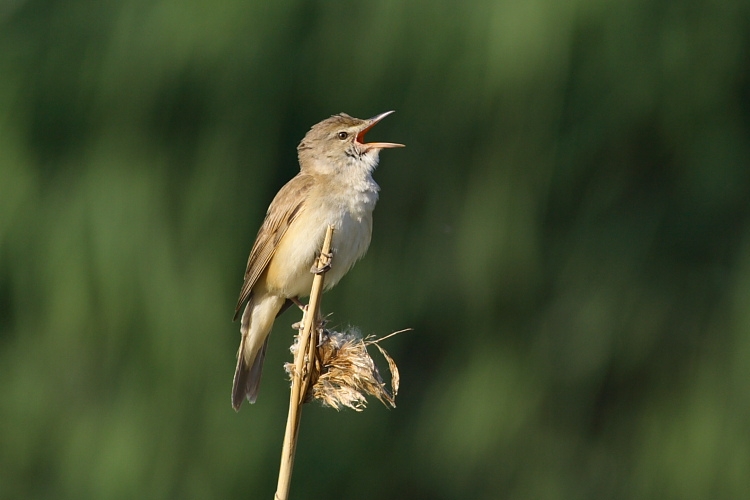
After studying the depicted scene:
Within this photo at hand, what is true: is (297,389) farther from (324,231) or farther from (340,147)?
(340,147)

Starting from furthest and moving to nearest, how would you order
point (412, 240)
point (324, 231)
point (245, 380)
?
point (412, 240) → point (245, 380) → point (324, 231)

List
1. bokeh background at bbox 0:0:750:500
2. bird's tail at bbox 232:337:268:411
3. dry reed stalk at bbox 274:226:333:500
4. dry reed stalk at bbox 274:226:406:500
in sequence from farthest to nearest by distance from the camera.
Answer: bokeh background at bbox 0:0:750:500
bird's tail at bbox 232:337:268:411
dry reed stalk at bbox 274:226:406:500
dry reed stalk at bbox 274:226:333:500

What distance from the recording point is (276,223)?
4176mm

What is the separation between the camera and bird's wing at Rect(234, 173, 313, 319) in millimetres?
4105

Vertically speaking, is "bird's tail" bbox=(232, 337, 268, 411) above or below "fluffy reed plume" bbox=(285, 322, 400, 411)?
below

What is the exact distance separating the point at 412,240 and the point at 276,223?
5.35ft

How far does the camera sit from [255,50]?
5.50 m

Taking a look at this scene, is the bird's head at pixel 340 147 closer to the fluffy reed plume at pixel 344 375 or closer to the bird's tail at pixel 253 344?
the bird's tail at pixel 253 344

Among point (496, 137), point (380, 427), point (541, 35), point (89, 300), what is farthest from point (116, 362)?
point (541, 35)

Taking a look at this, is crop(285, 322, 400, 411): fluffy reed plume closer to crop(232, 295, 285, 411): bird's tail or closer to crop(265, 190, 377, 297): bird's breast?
crop(265, 190, 377, 297): bird's breast

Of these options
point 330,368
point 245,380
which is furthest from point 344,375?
point 245,380

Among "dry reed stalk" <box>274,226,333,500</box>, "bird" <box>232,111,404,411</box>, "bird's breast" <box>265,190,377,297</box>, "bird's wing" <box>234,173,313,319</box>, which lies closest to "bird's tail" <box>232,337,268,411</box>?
"bird" <box>232,111,404,411</box>

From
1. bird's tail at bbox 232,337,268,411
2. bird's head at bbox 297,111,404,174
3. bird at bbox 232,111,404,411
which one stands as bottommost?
bird's tail at bbox 232,337,268,411

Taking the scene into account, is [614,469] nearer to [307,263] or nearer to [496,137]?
[496,137]
